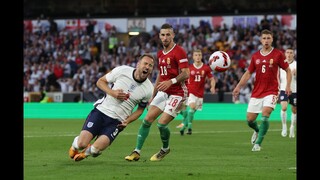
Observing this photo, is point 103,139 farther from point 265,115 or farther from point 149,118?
point 265,115

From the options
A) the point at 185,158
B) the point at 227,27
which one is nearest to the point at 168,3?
the point at 227,27

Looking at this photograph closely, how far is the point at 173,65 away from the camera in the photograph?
46.6 feet

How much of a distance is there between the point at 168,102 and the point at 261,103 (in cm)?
320

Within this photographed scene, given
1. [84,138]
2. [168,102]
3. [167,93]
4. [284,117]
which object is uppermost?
[167,93]

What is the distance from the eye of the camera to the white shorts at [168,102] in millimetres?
14078

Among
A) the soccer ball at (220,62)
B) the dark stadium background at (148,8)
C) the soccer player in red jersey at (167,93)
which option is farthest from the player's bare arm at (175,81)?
the dark stadium background at (148,8)

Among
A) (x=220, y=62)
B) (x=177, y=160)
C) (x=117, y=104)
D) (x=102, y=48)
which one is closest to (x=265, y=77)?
(x=220, y=62)

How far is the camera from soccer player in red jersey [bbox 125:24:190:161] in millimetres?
13891

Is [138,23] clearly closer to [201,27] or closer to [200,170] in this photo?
[201,27]

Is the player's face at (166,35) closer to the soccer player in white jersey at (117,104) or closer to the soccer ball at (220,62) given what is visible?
the soccer player in white jersey at (117,104)

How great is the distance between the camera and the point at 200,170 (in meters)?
11.9

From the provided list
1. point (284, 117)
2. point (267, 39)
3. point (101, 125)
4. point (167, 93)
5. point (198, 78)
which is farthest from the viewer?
point (198, 78)

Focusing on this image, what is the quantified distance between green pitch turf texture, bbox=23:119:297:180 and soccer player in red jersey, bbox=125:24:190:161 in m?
0.42

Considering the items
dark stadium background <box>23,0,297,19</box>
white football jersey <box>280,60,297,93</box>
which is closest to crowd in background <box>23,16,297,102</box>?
dark stadium background <box>23,0,297,19</box>
